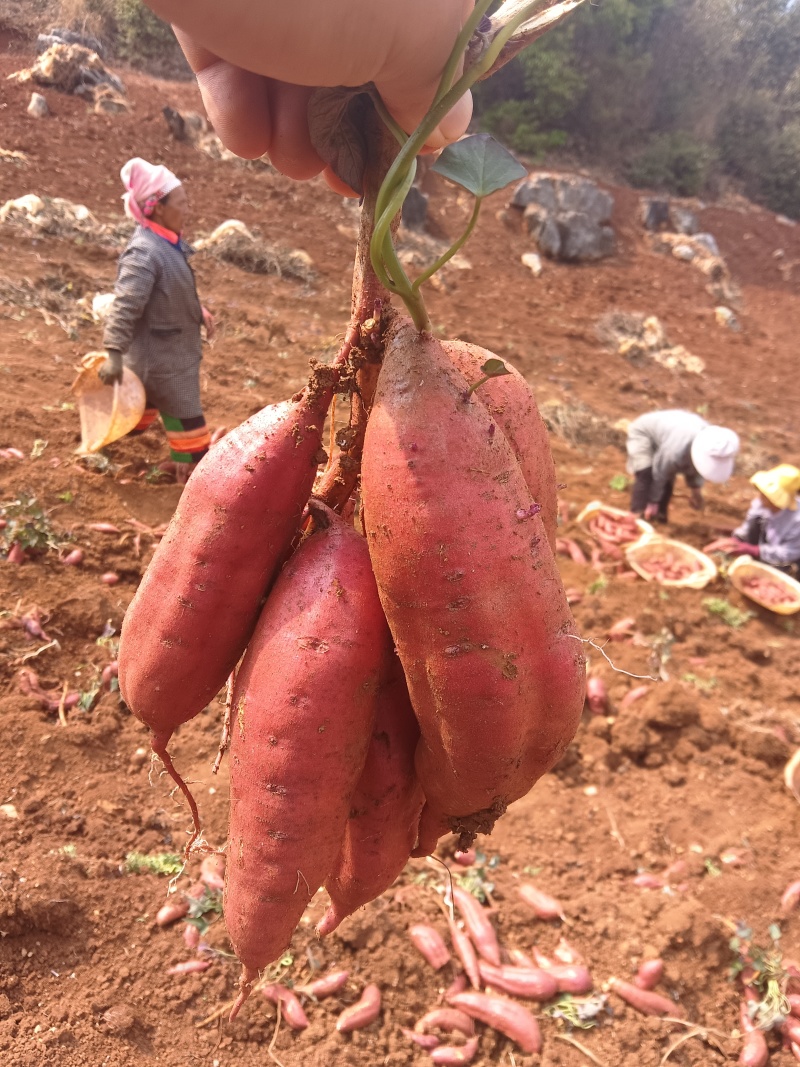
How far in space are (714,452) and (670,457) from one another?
425 millimetres

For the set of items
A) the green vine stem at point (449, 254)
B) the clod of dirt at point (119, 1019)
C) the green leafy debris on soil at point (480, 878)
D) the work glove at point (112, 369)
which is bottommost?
the green leafy debris on soil at point (480, 878)

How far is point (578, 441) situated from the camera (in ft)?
26.0

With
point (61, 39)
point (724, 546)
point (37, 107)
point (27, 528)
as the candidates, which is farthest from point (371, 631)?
point (61, 39)

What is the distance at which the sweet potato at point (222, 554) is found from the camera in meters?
1.23

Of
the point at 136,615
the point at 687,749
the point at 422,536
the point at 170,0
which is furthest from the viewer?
the point at 687,749

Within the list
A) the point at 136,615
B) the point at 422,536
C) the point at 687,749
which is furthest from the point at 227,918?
the point at 687,749

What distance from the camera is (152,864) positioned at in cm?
246

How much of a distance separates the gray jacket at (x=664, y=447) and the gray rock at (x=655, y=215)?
39.9 feet

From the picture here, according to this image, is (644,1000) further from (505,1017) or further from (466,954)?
(466,954)

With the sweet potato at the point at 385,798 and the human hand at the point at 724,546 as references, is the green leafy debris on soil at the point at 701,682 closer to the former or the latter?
the human hand at the point at 724,546

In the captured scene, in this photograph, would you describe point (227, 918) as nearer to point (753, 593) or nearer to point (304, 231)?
point (753, 593)

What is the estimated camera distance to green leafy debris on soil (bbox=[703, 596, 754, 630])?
4992 mm

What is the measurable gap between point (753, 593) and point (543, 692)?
15.7 ft

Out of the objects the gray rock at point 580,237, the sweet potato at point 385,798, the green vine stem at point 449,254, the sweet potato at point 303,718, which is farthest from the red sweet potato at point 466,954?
the gray rock at point 580,237
